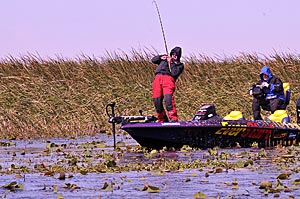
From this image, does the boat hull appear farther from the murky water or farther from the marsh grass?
the marsh grass

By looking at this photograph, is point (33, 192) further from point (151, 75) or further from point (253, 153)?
point (151, 75)

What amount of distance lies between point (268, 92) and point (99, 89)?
11.7 meters

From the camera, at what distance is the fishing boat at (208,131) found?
18.8 meters

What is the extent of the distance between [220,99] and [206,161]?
14599mm

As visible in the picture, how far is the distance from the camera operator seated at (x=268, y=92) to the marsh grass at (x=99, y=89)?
19.0 ft

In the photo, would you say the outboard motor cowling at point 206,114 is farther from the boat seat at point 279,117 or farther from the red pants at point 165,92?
the boat seat at point 279,117

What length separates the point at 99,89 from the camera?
3206cm

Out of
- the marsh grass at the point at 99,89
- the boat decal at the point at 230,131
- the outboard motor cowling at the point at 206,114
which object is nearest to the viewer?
the boat decal at the point at 230,131

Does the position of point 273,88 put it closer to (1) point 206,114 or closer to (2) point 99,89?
(1) point 206,114

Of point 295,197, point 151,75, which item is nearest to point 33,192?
point 295,197

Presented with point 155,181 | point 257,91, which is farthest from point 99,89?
point 155,181

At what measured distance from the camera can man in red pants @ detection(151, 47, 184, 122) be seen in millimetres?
19719

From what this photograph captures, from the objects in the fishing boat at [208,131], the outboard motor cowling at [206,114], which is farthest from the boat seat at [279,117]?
the outboard motor cowling at [206,114]

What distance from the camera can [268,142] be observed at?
20.2 metres
